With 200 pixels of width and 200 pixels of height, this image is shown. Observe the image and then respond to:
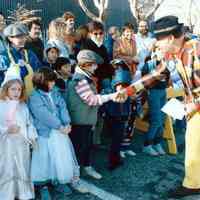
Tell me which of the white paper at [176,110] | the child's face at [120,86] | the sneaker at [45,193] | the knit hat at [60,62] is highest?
the knit hat at [60,62]

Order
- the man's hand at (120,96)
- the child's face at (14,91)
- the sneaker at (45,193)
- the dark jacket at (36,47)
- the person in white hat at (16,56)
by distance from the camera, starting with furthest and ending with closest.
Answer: the dark jacket at (36,47) < the man's hand at (120,96) < the person in white hat at (16,56) < the sneaker at (45,193) < the child's face at (14,91)

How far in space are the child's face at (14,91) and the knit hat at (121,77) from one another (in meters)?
1.41

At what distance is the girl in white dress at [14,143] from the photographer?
173 inches

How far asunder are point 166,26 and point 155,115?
1.96m

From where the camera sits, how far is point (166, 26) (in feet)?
15.0

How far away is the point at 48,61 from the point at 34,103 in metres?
1.13

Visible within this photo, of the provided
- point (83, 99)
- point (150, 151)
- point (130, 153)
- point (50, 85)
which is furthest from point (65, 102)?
point (150, 151)

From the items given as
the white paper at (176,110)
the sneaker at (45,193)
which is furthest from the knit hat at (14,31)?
the white paper at (176,110)

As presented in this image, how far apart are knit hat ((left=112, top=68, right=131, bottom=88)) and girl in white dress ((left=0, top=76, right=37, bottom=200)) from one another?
4.59 ft

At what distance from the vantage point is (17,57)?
4988 millimetres

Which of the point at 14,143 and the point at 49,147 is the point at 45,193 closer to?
the point at 49,147

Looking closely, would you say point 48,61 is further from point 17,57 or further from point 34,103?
point 34,103

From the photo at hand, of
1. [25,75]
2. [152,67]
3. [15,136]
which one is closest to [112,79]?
[152,67]

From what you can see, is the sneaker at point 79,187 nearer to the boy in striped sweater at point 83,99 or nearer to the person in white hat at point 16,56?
the boy in striped sweater at point 83,99
